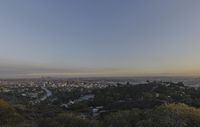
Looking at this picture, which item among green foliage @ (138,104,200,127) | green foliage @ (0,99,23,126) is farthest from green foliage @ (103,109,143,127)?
green foliage @ (0,99,23,126)

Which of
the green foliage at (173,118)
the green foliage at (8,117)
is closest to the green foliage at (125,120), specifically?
the green foliage at (173,118)

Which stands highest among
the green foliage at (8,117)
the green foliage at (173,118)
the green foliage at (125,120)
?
the green foliage at (173,118)

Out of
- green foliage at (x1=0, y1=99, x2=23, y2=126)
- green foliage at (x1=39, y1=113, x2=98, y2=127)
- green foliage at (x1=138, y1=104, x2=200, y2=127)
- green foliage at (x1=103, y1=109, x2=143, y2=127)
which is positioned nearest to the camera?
green foliage at (x1=138, y1=104, x2=200, y2=127)

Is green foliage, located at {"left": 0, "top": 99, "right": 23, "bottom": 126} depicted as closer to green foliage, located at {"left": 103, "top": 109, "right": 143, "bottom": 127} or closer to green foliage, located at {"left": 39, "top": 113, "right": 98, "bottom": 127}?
green foliage, located at {"left": 39, "top": 113, "right": 98, "bottom": 127}

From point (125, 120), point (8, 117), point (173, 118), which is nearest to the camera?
point (173, 118)

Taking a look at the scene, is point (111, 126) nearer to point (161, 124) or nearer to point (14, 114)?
point (161, 124)

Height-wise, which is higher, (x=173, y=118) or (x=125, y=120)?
(x=173, y=118)

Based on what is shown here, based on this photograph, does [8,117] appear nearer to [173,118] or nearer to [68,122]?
[68,122]

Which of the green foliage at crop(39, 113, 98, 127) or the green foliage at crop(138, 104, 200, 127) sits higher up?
the green foliage at crop(138, 104, 200, 127)

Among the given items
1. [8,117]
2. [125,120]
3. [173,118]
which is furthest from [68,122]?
[173,118]

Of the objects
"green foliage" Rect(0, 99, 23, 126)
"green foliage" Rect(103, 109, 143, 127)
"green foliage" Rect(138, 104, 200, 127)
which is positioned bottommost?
"green foliage" Rect(0, 99, 23, 126)

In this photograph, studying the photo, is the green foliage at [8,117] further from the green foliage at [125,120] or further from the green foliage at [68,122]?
the green foliage at [125,120]
